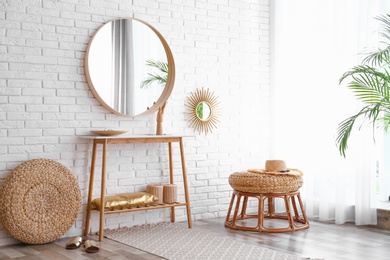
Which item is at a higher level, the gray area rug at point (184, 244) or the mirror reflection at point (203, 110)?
the mirror reflection at point (203, 110)

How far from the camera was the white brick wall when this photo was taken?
171 inches

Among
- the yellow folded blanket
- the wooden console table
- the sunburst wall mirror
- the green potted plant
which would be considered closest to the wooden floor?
the wooden console table

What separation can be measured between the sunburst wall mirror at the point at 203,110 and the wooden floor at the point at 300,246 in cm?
102

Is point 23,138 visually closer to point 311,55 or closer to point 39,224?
point 39,224

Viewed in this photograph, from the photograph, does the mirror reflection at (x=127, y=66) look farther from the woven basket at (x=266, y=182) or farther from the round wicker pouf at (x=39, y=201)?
the woven basket at (x=266, y=182)

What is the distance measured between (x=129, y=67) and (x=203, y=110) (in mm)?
868

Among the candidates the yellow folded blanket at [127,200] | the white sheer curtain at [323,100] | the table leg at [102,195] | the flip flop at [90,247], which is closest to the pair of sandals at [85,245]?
the flip flop at [90,247]

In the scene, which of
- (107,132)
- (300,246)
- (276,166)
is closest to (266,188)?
(276,166)

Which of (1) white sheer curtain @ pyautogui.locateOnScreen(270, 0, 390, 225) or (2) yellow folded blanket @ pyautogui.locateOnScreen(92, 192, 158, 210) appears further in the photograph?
(1) white sheer curtain @ pyautogui.locateOnScreen(270, 0, 390, 225)

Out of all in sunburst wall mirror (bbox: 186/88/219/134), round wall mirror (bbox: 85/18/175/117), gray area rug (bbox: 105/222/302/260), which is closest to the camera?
gray area rug (bbox: 105/222/302/260)

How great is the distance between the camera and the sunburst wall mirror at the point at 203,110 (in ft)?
17.3

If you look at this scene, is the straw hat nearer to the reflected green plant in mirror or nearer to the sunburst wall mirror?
the sunburst wall mirror

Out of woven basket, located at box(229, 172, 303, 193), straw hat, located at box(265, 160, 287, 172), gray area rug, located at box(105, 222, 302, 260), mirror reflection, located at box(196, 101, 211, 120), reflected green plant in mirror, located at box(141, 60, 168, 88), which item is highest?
reflected green plant in mirror, located at box(141, 60, 168, 88)

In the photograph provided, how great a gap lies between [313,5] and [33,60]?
8.46 ft
